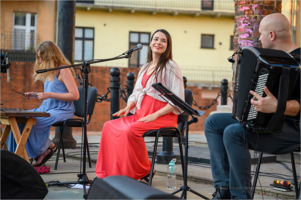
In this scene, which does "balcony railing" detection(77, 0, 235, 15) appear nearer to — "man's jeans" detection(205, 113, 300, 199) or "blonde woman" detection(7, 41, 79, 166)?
"blonde woman" detection(7, 41, 79, 166)

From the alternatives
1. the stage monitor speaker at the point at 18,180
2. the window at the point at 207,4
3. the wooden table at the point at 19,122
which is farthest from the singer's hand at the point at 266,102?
the window at the point at 207,4

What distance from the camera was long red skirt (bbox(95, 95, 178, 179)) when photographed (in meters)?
3.31

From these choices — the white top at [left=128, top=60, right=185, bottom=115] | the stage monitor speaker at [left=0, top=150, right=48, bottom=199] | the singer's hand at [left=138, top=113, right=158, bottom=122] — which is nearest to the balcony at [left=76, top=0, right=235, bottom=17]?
the white top at [left=128, top=60, right=185, bottom=115]

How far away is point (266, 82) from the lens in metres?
2.38

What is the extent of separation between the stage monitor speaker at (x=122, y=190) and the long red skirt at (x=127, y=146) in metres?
1.58

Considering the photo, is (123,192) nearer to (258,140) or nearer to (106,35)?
(258,140)

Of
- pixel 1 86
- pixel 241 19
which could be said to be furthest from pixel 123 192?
pixel 1 86

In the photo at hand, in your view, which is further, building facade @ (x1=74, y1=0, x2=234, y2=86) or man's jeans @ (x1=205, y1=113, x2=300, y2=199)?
building facade @ (x1=74, y1=0, x2=234, y2=86)

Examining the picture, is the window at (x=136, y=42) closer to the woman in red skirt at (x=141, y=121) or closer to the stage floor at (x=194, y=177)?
the stage floor at (x=194, y=177)

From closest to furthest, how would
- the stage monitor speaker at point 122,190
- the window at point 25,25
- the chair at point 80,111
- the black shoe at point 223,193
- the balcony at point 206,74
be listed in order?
the stage monitor speaker at point 122,190 → the black shoe at point 223,193 → the chair at point 80,111 → the window at point 25,25 → the balcony at point 206,74

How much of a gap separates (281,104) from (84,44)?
17.7 m

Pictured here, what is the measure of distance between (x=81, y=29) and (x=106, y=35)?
1.34 meters

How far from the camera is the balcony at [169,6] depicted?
63.0 feet

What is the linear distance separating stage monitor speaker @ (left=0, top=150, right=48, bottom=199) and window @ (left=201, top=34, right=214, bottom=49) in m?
18.7
